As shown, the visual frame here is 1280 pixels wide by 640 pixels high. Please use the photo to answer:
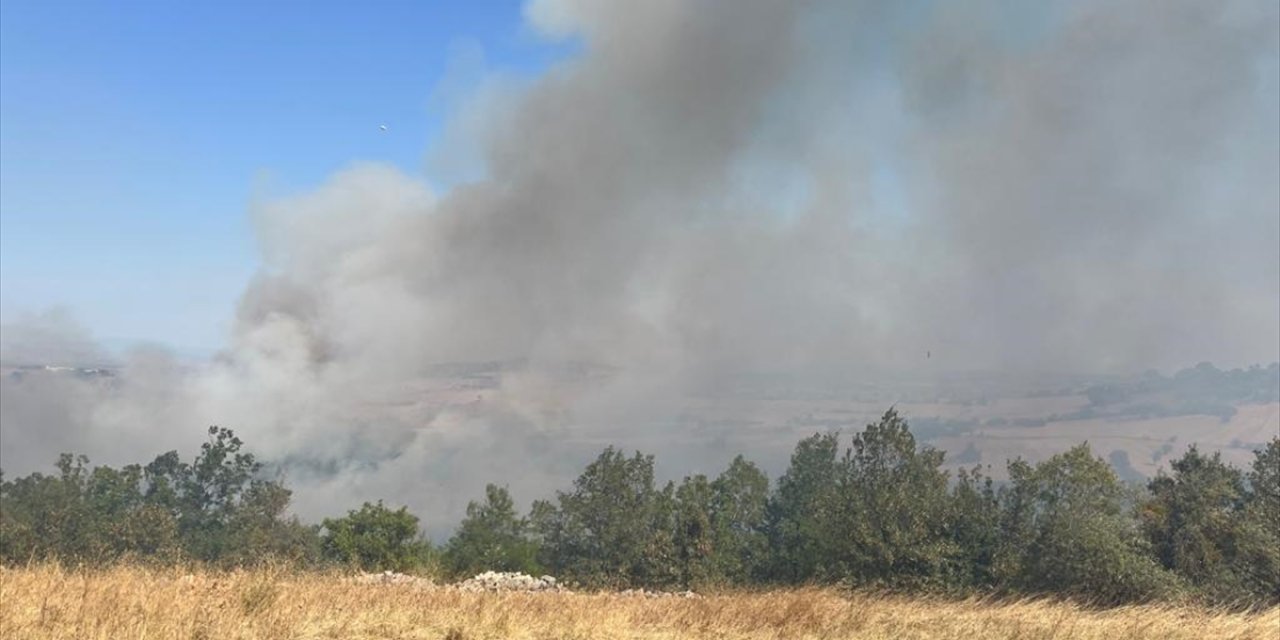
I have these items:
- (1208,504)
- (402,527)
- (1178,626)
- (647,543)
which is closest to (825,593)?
(1178,626)

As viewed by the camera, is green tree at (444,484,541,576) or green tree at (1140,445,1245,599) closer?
green tree at (1140,445,1245,599)

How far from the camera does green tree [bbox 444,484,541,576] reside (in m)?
50.3

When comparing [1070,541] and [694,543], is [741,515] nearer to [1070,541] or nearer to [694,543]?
[694,543]

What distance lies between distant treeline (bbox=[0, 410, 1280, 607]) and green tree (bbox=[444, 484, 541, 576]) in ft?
0.64

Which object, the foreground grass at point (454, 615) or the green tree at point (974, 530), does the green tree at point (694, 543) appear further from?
the foreground grass at point (454, 615)

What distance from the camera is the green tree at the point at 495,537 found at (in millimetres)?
50344

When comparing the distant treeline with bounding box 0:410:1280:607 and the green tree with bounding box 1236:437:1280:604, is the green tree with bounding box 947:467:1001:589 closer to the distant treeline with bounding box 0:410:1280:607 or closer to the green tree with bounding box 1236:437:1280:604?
the distant treeline with bounding box 0:410:1280:607

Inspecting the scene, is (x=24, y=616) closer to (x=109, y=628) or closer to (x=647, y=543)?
(x=109, y=628)

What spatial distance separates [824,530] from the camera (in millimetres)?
25578

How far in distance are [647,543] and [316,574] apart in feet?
101

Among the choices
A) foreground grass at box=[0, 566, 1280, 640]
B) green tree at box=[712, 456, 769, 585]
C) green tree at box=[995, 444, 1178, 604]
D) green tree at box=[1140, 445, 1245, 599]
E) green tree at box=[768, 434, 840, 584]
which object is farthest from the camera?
green tree at box=[712, 456, 769, 585]

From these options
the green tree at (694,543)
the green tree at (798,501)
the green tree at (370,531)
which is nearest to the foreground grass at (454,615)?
the green tree at (798,501)

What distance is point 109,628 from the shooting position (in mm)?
6266

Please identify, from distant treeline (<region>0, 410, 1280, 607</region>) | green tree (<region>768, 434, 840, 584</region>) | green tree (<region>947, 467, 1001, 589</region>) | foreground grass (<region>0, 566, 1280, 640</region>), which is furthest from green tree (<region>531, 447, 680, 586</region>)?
foreground grass (<region>0, 566, 1280, 640</region>)
